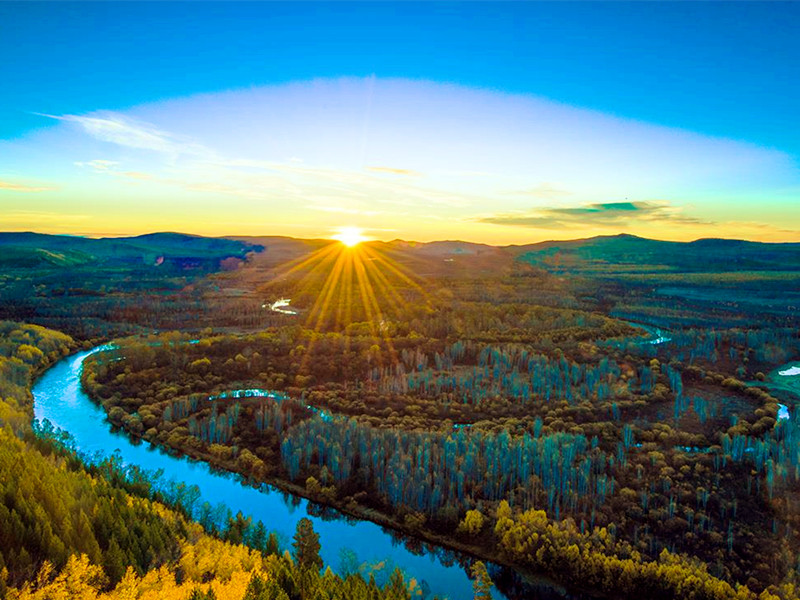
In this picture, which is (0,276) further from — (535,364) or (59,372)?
(535,364)

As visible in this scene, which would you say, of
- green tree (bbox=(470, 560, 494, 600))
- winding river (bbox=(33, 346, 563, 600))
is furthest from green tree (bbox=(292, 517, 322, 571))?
green tree (bbox=(470, 560, 494, 600))

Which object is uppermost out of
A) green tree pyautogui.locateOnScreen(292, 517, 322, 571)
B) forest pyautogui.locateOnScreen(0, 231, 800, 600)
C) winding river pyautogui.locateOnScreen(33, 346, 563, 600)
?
forest pyautogui.locateOnScreen(0, 231, 800, 600)

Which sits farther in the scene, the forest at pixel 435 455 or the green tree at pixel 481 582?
the green tree at pixel 481 582

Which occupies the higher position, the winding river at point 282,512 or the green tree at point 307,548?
the green tree at point 307,548

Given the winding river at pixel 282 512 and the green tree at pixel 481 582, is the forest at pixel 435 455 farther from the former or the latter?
the winding river at pixel 282 512

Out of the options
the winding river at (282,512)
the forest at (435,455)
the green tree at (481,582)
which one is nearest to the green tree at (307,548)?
the forest at (435,455)

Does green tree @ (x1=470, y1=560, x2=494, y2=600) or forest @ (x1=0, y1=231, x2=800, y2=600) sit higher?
forest @ (x1=0, y1=231, x2=800, y2=600)

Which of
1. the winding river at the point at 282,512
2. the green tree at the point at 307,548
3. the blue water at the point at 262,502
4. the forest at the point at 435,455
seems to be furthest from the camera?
the blue water at the point at 262,502

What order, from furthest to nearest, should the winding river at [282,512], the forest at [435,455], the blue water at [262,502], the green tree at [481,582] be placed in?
the blue water at [262,502]
the winding river at [282,512]
the green tree at [481,582]
the forest at [435,455]

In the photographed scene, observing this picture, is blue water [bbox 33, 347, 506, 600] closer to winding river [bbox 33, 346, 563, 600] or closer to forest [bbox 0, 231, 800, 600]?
winding river [bbox 33, 346, 563, 600]
